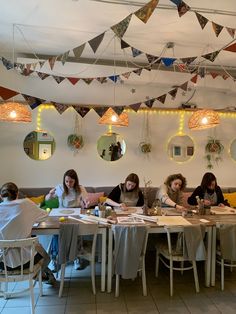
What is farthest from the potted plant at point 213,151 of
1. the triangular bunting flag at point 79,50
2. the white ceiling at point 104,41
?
the triangular bunting flag at point 79,50

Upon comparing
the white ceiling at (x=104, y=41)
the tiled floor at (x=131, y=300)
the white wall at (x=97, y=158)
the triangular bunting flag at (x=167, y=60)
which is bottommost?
the tiled floor at (x=131, y=300)

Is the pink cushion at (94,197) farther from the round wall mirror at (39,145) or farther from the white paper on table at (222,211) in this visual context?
the white paper on table at (222,211)

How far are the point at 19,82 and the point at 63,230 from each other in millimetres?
3166

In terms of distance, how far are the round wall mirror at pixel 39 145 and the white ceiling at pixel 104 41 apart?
0.70 meters

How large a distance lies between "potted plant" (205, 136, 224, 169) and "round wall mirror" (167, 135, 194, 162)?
1.06 feet

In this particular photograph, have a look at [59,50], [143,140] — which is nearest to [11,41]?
[59,50]

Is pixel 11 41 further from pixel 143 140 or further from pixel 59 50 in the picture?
pixel 143 140

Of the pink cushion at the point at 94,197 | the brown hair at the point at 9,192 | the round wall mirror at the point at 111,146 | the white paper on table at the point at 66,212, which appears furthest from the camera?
the round wall mirror at the point at 111,146

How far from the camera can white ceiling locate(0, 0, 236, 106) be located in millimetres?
3064

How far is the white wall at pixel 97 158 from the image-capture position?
4.88 m

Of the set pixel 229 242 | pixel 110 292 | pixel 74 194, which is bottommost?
pixel 110 292

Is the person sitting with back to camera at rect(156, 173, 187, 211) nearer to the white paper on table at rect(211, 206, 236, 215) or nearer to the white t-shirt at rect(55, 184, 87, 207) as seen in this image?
the white paper on table at rect(211, 206, 236, 215)

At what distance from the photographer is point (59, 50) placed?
435 cm

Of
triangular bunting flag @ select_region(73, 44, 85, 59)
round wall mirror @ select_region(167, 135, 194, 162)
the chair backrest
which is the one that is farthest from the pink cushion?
triangular bunting flag @ select_region(73, 44, 85, 59)
